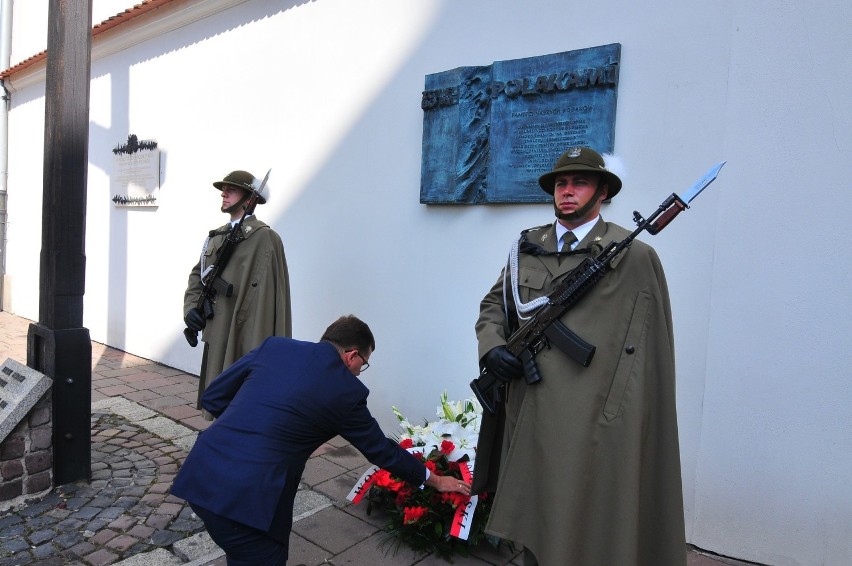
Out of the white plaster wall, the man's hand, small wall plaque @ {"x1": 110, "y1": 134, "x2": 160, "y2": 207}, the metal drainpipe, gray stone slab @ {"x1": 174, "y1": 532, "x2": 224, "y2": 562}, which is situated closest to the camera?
the man's hand

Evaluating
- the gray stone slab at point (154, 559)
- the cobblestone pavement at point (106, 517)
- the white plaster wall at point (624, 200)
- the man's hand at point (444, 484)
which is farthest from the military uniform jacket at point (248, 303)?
the man's hand at point (444, 484)

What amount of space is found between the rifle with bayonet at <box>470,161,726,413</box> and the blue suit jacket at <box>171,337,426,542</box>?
63 centimetres

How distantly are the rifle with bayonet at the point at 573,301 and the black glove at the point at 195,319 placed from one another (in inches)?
97.8

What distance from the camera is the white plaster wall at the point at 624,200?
9.34ft

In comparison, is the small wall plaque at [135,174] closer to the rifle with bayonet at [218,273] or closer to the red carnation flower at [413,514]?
the rifle with bayonet at [218,273]

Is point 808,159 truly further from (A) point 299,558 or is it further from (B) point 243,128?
(B) point 243,128

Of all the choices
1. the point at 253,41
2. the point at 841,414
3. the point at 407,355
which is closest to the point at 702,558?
the point at 841,414

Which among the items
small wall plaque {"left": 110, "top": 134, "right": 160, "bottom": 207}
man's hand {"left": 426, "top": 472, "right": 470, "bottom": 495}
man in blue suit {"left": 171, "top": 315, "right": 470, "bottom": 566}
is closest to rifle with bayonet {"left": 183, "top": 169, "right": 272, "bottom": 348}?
man in blue suit {"left": 171, "top": 315, "right": 470, "bottom": 566}

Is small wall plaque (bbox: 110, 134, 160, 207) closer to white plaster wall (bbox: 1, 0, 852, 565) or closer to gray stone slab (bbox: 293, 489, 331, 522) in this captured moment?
white plaster wall (bbox: 1, 0, 852, 565)

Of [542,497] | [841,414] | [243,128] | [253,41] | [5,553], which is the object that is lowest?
[5,553]

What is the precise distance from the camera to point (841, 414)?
277cm

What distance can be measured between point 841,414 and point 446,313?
94.6 inches

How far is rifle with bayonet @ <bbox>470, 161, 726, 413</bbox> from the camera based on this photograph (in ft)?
7.12

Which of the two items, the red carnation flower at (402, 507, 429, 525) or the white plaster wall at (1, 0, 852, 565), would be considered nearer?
the white plaster wall at (1, 0, 852, 565)
